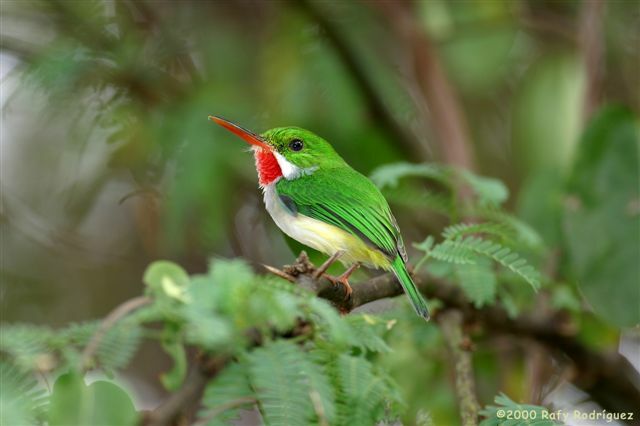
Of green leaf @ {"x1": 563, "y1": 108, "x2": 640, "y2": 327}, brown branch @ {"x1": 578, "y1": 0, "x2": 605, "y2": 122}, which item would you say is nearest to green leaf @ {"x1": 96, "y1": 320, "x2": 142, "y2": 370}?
green leaf @ {"x1": 563, "y1": 108, "x2": 640, "y2": 327}

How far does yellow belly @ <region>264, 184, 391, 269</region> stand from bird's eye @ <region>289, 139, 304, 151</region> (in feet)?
0.57

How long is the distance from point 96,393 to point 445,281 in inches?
48.3

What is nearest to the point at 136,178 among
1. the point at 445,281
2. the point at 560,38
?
the point at 445,281

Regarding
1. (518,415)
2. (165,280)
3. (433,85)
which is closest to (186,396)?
(165,280)

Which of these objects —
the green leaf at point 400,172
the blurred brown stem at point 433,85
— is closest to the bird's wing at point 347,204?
the green leaf at point 400,172

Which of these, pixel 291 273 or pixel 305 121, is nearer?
pixel 291 273

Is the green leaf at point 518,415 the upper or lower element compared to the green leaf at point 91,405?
upper

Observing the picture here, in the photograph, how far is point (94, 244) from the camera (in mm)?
4387

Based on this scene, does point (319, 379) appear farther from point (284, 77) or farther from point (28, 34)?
point (28, 34)

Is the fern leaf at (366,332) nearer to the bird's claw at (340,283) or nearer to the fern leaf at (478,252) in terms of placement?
the bird's claw at (340,283)

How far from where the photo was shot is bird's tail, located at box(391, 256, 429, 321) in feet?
5.62

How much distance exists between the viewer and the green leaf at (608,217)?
2.52 m

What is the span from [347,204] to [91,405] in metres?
0.83

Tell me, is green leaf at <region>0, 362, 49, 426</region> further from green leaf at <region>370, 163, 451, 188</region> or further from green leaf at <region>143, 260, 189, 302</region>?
green leaf at <region>370, 163, 451, 188</region>
